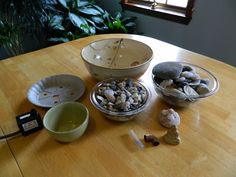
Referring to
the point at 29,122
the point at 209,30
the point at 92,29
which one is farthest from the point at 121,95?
the point at 92,29

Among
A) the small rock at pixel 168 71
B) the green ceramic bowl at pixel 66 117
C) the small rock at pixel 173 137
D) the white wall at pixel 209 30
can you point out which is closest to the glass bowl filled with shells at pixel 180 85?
the small rock at pixel 168 71

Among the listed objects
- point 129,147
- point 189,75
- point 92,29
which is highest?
point 189,75

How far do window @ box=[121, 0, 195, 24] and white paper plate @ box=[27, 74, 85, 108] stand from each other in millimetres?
1392

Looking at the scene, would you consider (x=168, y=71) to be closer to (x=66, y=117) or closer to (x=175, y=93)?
(x=175, y=93)

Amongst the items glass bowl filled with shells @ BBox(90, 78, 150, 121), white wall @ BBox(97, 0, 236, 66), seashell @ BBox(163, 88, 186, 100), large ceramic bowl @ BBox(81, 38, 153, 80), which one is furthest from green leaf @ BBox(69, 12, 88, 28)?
seashell @ BBox(163, 88, 186, 100)

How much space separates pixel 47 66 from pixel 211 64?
0.71m

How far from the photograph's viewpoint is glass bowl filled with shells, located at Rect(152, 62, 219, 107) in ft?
2.02

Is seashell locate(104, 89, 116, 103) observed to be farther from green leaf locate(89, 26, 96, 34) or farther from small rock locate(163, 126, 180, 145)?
green leaf locate(89, 26, 96, 34)

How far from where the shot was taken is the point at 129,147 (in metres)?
0.53

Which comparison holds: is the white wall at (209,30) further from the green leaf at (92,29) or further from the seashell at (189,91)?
the seashell at (189,91)

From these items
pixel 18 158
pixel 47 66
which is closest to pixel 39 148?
pixel 18 158

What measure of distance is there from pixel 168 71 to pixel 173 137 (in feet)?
0.74

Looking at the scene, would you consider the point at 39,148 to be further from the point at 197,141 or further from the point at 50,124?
the point at 197,141

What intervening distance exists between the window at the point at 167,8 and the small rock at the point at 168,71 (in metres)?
1.27
